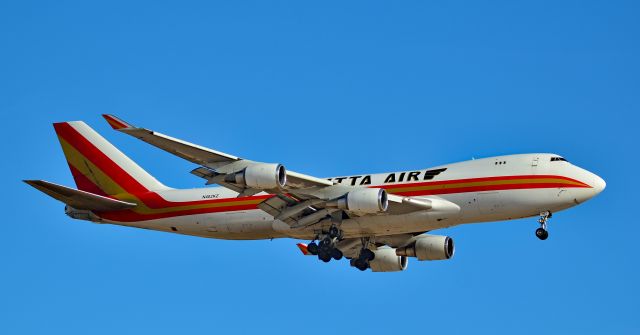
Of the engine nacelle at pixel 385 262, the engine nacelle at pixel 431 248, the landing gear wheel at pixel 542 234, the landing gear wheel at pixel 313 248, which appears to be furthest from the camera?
the engine nacelle at pixel 385 262

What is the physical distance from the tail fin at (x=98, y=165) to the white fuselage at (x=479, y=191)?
8811 millimetres

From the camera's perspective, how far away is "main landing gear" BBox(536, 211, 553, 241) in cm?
5350

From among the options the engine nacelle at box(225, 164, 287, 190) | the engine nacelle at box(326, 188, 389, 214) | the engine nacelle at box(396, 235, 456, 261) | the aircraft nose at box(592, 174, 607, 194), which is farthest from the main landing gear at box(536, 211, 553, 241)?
the engine nacelle at box(225, 164, 287, 190)

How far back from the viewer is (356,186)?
55.1m

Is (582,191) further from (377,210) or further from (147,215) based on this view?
(147,215)

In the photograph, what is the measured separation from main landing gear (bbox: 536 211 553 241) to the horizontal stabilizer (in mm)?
21185

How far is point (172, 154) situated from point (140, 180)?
10.5m

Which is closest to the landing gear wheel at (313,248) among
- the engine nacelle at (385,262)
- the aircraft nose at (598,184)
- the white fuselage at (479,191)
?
the white fuselage at (479,191)

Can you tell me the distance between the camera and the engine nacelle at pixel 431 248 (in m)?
59.2

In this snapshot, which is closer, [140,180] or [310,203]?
[310,203]

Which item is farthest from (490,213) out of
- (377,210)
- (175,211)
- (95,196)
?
(95,196)

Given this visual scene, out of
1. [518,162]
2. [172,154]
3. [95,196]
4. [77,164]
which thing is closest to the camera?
[172,154]

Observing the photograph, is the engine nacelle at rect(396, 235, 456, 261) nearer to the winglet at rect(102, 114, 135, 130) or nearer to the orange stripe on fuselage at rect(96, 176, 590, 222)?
the orange stripe on fuselage at rect(96, 176, 590, 222)

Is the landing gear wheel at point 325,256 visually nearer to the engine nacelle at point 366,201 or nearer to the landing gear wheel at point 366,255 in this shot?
the engine nacelle at point 366,201
